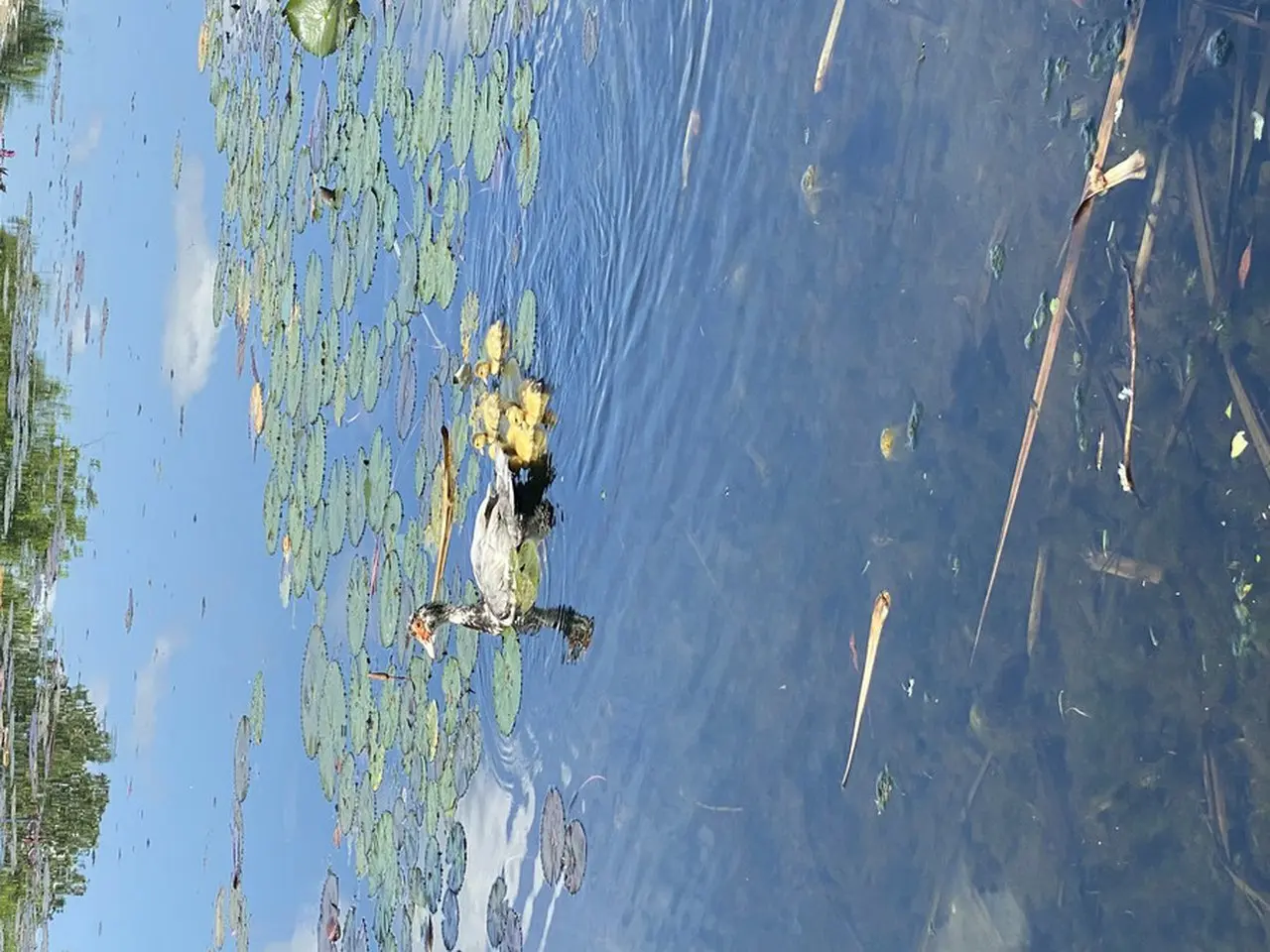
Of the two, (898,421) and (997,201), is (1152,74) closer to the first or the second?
(997,201)

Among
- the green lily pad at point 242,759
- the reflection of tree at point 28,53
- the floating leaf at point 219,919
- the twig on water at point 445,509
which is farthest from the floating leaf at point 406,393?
the reflection of tree at point 28,53

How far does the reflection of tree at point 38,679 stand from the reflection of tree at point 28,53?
90 cm

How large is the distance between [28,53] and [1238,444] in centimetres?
689

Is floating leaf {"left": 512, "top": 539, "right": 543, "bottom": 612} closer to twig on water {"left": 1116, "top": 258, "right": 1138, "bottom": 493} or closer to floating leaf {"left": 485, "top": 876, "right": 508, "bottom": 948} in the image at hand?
floating leaf {"left": 485, "top": 876, "right": 508, "bottom": 948}

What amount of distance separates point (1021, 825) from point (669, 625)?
3.08 feet

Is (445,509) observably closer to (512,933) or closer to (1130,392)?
(512,933)

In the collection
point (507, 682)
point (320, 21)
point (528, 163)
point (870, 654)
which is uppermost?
point (320, 21)

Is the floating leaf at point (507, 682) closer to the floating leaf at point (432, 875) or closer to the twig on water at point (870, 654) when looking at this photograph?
the floating leaf at point (432, 875)

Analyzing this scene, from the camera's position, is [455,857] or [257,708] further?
[257,708]

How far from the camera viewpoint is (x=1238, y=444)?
1.41 meters

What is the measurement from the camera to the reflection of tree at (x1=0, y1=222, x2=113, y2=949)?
18.9ft

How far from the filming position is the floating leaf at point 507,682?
2.88 metres

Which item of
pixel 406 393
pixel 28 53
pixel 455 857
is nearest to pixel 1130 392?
pixel 455 857

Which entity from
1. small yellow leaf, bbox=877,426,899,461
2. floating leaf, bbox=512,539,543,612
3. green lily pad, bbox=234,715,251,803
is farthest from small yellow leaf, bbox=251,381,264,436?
small yellow leaf, bbox=877,426,899,461
